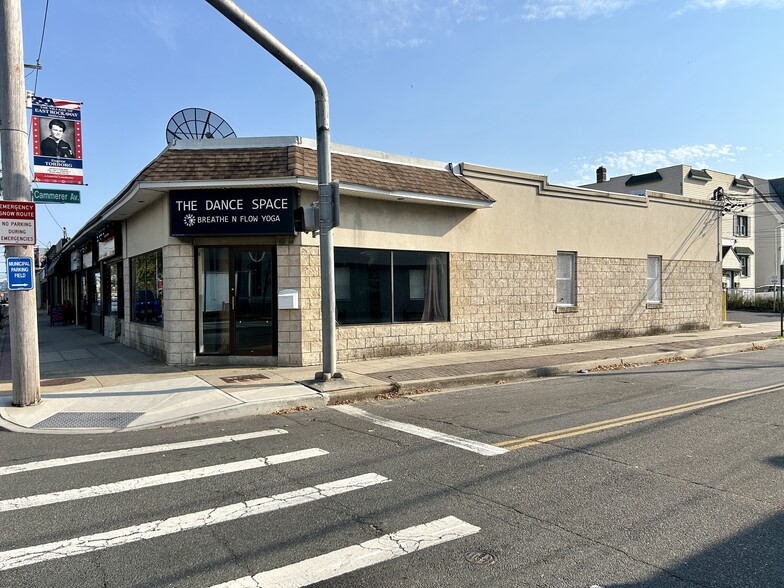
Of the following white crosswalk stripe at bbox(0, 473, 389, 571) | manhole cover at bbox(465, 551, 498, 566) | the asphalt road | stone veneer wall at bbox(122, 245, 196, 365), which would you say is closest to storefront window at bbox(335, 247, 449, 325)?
stone veneer wall at bbox(122, 245, 196, 365)

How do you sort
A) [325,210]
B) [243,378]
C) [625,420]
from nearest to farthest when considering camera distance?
[625,420] → [325,210] → [243,378]

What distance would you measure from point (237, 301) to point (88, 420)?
15.5ft

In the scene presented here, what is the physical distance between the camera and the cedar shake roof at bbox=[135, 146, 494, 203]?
38.4 ft

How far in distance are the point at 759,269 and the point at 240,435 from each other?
174ft

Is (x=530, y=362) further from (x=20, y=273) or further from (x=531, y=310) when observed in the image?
(x=20, y=273)

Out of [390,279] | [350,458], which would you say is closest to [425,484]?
[350,458]

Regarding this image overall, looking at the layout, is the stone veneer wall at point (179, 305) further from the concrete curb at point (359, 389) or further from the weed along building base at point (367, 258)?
Answer: the concrete curb at point (359, 389)

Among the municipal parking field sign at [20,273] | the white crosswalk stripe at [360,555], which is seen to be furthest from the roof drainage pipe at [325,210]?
the white crosswalk stripe at [360,555]

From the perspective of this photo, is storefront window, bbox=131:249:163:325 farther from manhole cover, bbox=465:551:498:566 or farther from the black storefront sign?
manhole cover, bbox=465:551:498:566

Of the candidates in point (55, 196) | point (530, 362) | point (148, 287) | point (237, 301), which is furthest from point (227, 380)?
point (530, 362)

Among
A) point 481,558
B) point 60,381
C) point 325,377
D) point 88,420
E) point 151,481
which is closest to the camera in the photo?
point 481,558

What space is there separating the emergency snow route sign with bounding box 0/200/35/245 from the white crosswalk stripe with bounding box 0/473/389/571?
6.01 metres

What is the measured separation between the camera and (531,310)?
16266mm

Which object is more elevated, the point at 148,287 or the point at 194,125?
the point at 194,125
